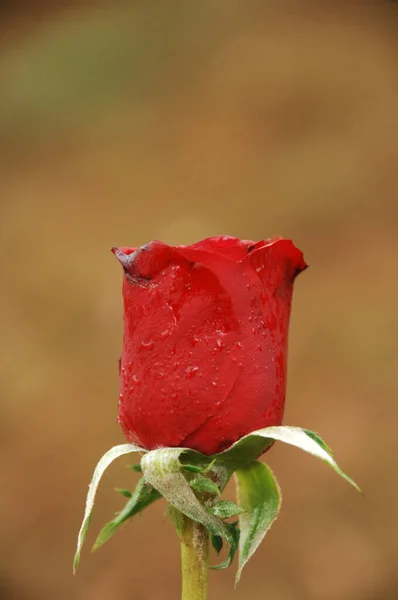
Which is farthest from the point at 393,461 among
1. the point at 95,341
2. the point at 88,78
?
the point at 88,78

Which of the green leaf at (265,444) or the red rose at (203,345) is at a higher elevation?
the red rose at (203,345)

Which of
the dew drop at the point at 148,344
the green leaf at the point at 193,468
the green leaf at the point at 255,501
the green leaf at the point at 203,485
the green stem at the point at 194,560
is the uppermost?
the dew drop at the point at 148,344

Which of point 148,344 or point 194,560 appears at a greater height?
point 148,344

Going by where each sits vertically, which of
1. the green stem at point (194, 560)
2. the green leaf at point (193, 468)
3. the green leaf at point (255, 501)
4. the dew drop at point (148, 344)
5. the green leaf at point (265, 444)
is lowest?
the green stem at point (194, 560)
